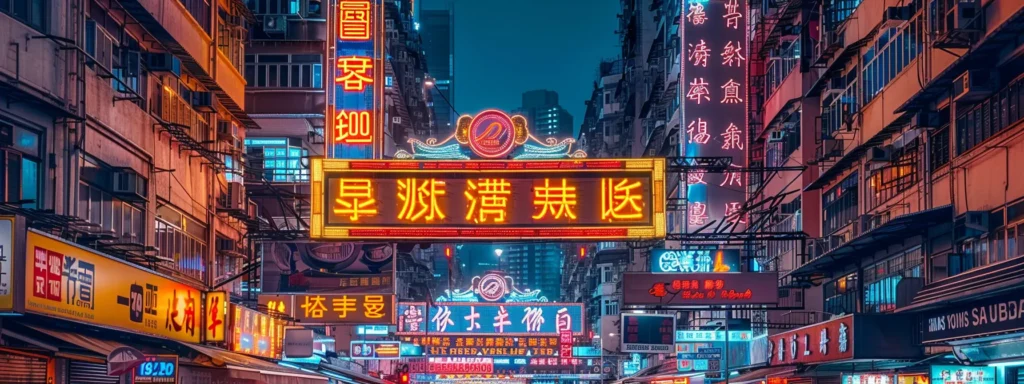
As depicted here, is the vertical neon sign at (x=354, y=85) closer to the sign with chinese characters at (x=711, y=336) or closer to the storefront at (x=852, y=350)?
the storefront at (x=852, y=350)

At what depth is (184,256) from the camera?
28.5 meters

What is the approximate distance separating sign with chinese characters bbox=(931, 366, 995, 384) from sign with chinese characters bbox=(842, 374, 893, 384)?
2716 millimetres

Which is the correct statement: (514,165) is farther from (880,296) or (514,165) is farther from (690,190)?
(690,190)

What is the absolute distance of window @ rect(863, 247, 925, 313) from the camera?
2705cm

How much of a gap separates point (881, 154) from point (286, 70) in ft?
101

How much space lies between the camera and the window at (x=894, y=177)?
87.2 feet

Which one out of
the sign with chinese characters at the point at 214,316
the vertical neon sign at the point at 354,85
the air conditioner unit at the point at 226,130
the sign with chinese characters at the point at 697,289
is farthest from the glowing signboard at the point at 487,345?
the sign with chinese characters at the point at 214,316

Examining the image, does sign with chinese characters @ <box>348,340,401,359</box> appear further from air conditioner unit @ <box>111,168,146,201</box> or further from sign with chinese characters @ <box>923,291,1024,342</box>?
sign with chinese characters @ <box>923,291,1024,342</box>

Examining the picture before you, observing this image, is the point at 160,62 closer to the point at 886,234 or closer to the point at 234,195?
the point at 234,195

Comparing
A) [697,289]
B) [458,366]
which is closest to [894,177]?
[697,289]

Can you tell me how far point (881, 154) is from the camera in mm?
27547

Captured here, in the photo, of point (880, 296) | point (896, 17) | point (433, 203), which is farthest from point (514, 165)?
point (880, 296)

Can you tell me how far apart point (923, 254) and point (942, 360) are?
2.83m

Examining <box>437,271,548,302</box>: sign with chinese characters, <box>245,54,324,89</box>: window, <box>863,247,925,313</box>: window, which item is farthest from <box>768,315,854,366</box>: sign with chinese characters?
<box>245,54,324,89</box>: window
